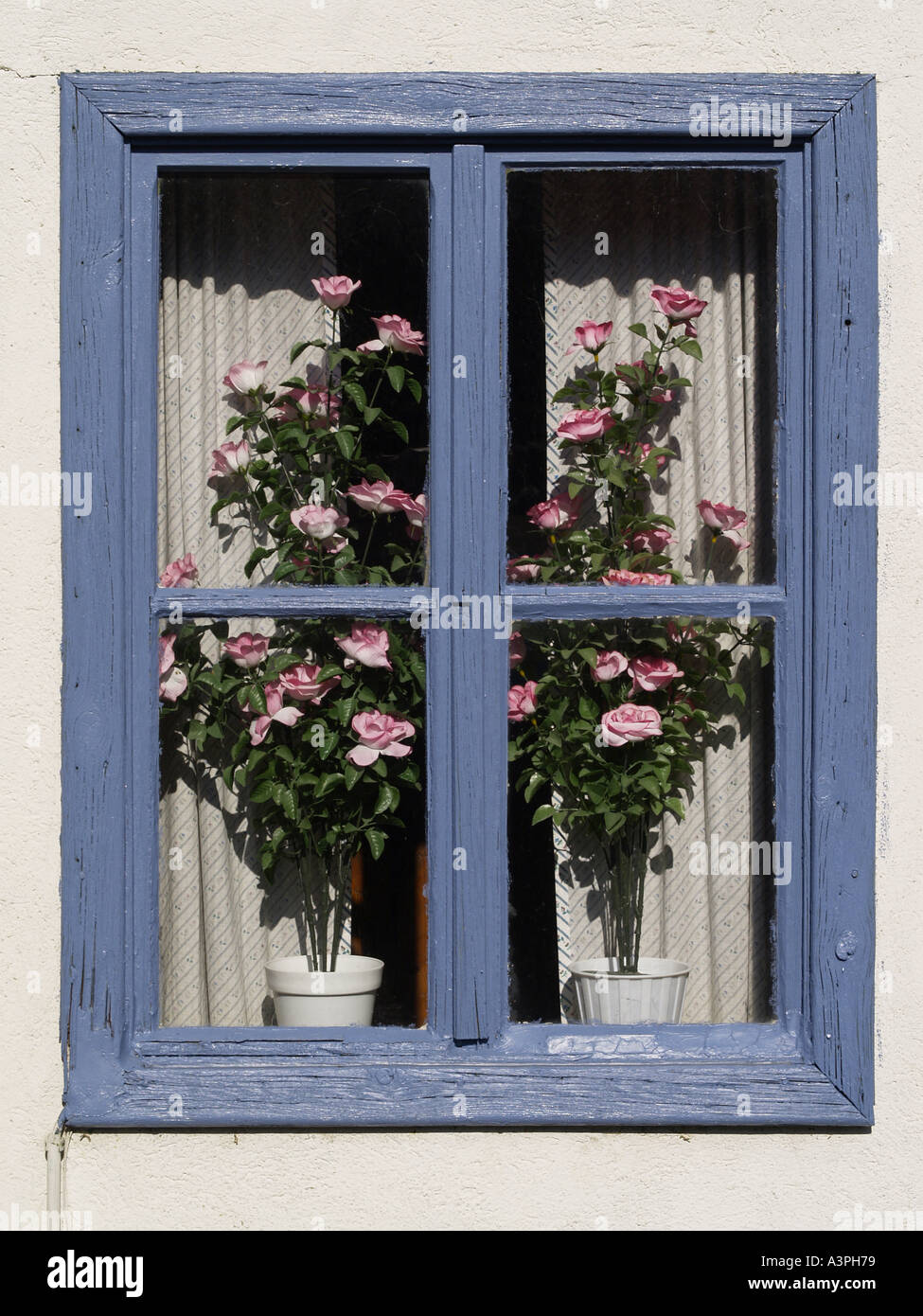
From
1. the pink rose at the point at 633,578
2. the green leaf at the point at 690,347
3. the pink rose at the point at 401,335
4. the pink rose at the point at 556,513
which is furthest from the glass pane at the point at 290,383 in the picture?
the green leaf at the point at 690,347

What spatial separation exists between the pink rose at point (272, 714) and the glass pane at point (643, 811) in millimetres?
403

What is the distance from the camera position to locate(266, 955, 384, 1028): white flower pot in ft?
8.54

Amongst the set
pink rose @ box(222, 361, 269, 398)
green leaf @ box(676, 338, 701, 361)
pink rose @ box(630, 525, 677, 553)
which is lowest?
pink rose @ box(630, 525, 677, 553)

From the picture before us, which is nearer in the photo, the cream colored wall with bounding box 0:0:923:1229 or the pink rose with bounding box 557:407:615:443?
the cream colored wall with bounding box 0:0:923:1229

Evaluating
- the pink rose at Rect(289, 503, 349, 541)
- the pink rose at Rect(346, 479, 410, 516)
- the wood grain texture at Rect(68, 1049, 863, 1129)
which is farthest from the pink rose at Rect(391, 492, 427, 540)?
the wood grain texture at Rect(68, 1049, 863, 1129)

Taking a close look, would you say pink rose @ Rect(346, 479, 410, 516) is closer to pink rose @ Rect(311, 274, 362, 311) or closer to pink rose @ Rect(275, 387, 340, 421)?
pink rose @ Rect(275, 387, 340, 421)

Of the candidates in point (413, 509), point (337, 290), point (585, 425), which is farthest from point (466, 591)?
point (337, 290)

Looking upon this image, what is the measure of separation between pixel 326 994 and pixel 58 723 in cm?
A: 67

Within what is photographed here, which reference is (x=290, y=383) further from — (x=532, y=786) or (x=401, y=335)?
(x=532, y=786)

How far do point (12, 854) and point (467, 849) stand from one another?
0.79 m

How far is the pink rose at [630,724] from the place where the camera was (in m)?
2.65

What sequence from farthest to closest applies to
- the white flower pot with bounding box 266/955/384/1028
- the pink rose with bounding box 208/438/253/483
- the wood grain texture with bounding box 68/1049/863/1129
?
the pink rose with bounding box 208/438/253/483, the white flower pot with bounding box 266/955/384/1028, the wood grain texture with bounding box 68/1049/863/1129

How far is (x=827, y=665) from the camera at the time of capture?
2537mm

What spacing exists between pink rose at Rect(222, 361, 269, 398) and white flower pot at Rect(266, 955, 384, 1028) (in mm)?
1064
